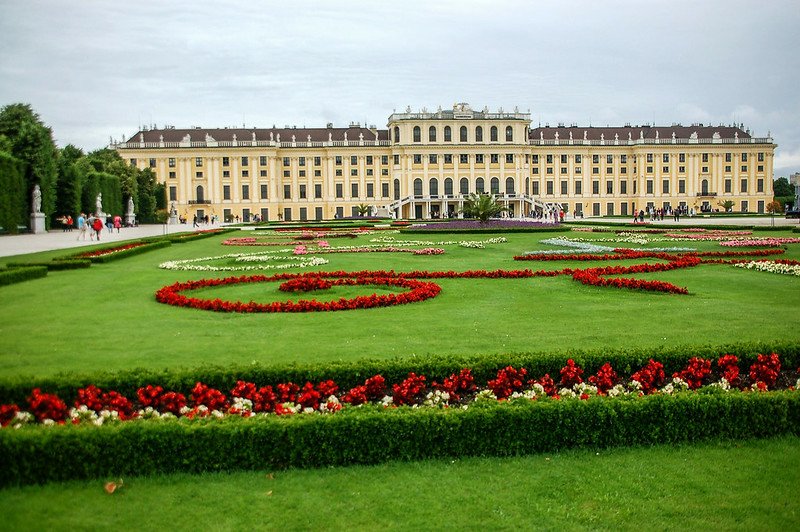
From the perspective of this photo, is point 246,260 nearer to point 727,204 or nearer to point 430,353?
point 430,353

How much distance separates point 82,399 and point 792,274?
13.2 m

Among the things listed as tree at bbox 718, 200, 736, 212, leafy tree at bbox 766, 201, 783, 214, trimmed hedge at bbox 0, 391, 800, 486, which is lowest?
trimmed hedge at bbox 0, 391, 800, 486

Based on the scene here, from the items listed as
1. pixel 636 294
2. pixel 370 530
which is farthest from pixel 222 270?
pixel 370 530

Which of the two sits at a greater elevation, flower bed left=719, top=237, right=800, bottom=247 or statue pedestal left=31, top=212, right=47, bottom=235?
statue pedestal left=31, top=212, right=47, bottom=235

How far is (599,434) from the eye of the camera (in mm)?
5070

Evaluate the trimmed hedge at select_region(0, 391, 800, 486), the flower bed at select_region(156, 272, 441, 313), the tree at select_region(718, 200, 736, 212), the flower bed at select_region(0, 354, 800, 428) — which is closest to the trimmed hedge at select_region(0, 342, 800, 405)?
the flower bed at select_region(0, 354, 800, 428)

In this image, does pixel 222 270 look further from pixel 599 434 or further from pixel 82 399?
pixel 599 434

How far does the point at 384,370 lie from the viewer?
6.07m

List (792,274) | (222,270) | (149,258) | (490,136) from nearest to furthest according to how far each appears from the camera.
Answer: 1. (792,274)
2. (222,270)
3. (149,258)
4. (490,136)

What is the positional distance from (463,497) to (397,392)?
134 centimetres

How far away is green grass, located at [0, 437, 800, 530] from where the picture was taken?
4.11 m

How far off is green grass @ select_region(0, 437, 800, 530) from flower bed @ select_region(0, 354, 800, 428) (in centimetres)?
58

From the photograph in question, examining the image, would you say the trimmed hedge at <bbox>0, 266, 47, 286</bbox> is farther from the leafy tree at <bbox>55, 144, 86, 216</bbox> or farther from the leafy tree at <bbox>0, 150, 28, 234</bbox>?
the leafy tree at <bbox>55, 144, 86, 216</bbox>

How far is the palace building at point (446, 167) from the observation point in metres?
72.8
